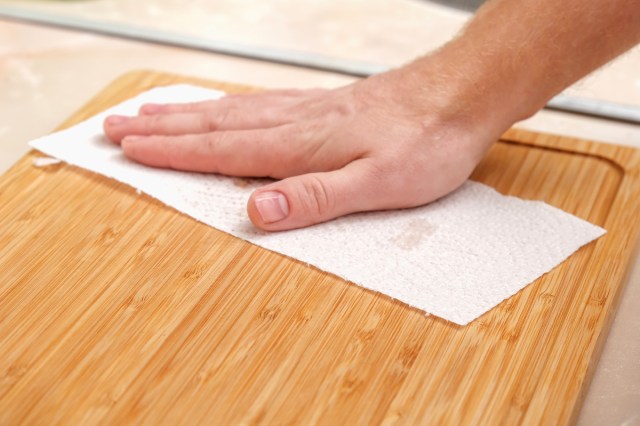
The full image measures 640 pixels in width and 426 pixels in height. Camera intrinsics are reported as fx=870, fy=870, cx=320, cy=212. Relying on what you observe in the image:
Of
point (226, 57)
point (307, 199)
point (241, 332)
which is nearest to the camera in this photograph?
point (241, 332)

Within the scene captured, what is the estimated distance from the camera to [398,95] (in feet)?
2.99

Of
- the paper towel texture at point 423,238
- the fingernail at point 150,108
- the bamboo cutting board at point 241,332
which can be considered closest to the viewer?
the bamboo cutting board at point 241,332

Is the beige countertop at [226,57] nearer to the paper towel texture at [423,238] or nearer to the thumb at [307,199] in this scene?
the paper towel texture at [423,238]

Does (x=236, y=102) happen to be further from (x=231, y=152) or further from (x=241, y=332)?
(x=241, y=332)

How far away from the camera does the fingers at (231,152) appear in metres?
0.91

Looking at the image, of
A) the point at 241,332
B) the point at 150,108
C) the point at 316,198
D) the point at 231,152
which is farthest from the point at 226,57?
the point at 241,332

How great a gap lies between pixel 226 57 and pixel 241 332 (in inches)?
25.5

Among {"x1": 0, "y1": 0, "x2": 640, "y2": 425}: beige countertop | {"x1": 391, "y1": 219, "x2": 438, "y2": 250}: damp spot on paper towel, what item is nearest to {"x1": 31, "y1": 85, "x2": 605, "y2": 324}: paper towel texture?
{"x1": 391, "y1": 219, "x2": 438, "y2": 250}: damp spot on paper towel

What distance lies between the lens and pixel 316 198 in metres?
0.84

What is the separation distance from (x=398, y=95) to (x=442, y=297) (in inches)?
9.7

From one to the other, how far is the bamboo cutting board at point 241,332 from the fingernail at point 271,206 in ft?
0.11

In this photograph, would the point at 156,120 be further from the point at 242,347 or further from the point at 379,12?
the point at 379,12

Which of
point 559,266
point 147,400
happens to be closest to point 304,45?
point 559,266

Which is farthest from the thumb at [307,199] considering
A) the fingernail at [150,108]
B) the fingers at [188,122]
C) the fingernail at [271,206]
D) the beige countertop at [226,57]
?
the beige countertop at [226,57]
